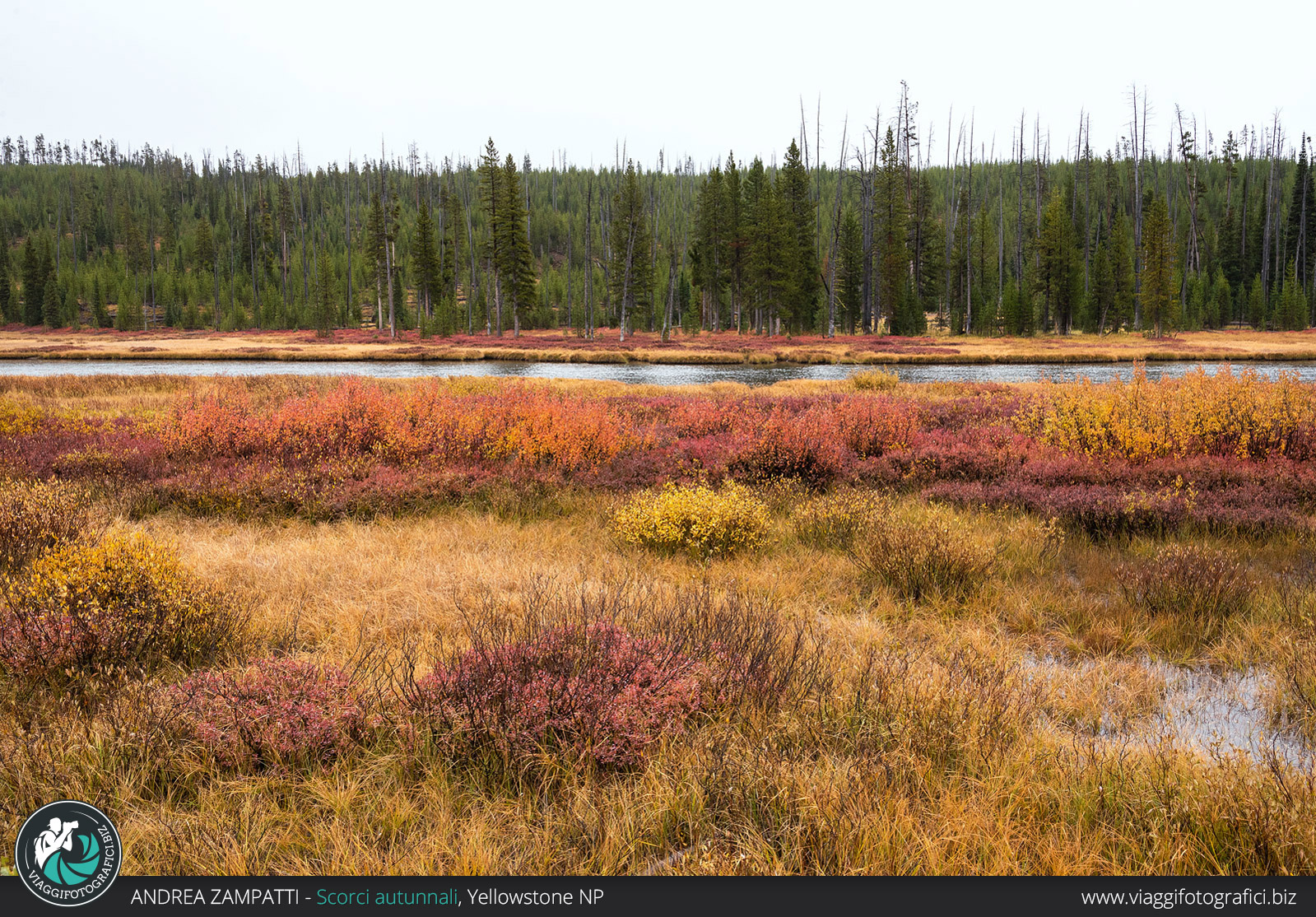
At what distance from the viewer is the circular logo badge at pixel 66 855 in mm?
2143

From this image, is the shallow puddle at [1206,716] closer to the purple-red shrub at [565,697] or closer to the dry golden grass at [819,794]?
the dry golden grass at [819,794]

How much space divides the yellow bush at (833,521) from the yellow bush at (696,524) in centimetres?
46

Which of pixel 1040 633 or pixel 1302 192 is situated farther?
pixel 1302 192

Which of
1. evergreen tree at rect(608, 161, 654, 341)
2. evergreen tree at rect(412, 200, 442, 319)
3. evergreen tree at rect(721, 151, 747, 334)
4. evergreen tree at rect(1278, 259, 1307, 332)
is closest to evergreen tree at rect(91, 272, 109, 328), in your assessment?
evergreen tree at rect(412, 200, 442, 319)

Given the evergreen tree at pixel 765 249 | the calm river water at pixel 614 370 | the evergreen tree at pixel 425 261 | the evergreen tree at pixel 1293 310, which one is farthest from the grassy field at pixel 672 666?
the evergreen tree at pixel 425 261

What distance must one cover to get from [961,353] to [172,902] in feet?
161

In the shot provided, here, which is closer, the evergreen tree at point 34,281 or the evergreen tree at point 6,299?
the evergreen tree at point 34,281

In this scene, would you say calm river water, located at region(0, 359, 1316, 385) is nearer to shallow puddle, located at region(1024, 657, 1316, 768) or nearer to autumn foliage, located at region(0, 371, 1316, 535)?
autumn foliage, located at region(0, 371, 1316, 535)

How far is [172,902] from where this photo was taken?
2195 mm

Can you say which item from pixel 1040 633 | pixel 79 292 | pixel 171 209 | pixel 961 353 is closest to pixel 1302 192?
→ pixel 961 353

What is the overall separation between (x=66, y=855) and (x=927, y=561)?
542 centimetres

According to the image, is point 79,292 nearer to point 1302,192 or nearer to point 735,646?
point 735,646

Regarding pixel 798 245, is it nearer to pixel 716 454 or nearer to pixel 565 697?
pixel 716 454
